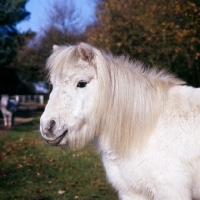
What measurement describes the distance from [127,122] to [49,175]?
5293mm

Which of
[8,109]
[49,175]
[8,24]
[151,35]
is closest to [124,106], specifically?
[49,175]

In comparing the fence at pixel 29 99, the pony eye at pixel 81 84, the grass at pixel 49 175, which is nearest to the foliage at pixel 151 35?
the grass at pixel 49 175

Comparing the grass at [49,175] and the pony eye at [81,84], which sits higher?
the pony eye at [81,84]

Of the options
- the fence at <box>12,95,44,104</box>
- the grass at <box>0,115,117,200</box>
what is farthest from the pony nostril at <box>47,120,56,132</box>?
the fence at <box>12,95,44,104</box>

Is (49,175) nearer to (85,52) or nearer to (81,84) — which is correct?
(81,84)

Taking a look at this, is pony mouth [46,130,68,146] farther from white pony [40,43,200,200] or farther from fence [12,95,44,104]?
fence [12,95,44,104]

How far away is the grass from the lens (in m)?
6.96

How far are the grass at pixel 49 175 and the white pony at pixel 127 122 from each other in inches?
38.5

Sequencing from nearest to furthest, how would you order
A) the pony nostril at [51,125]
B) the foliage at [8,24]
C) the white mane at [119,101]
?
the pony nostril at [51,125], the white mane at [119,101], the foliage at [8,24]

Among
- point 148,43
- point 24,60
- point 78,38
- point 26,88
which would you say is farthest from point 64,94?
point 26,88

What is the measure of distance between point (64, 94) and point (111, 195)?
3.88 meters

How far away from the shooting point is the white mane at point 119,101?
378cm

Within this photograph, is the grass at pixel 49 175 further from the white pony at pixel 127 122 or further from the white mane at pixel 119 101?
the white mane at pixel 119 101

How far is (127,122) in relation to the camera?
3.90 metres
